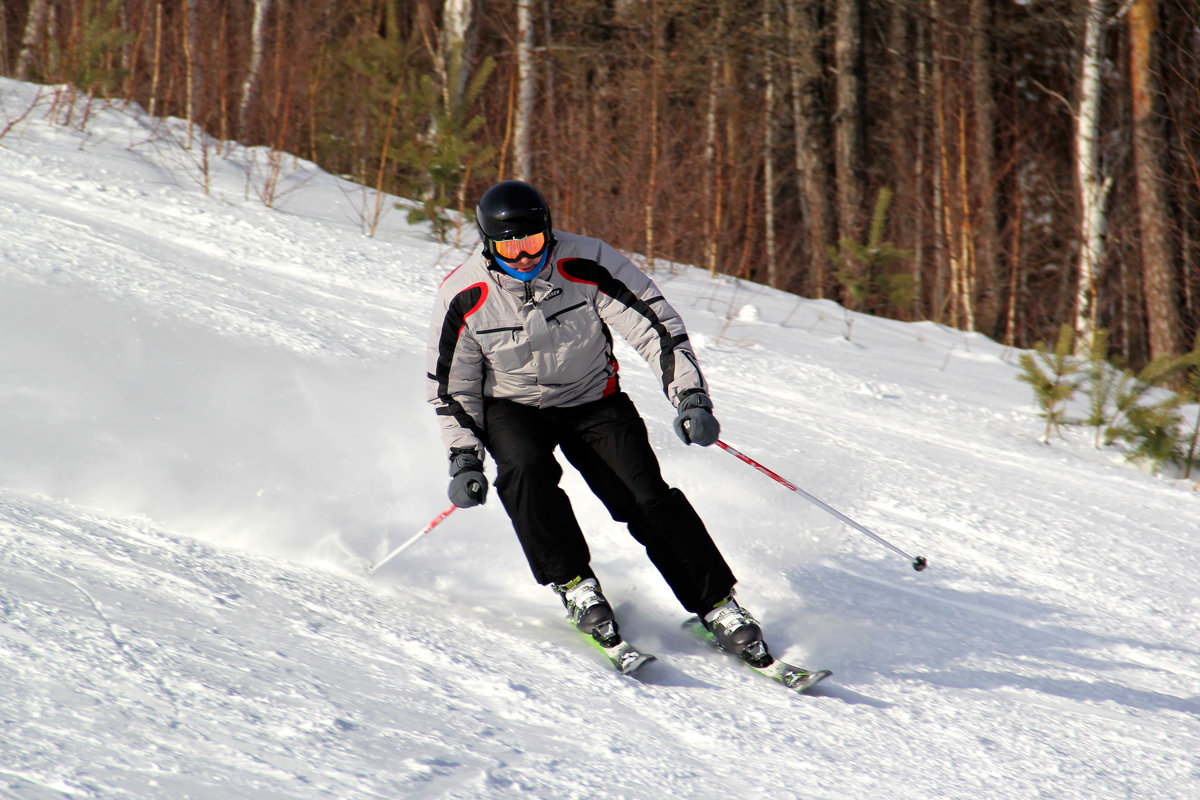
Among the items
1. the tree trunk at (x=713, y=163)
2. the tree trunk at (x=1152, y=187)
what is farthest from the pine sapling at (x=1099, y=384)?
the tree trunk at (x=713, y=163)

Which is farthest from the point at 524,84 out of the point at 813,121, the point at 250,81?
the point at 813,121

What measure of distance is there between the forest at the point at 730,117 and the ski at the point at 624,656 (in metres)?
4.14

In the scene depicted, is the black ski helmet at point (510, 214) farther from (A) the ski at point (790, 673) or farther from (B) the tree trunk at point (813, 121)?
(B) the tree trunk at point (813, 121)

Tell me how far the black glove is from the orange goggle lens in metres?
0.66

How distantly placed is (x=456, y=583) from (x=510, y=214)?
129cm

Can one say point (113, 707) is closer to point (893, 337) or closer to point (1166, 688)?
point (1166, 688)

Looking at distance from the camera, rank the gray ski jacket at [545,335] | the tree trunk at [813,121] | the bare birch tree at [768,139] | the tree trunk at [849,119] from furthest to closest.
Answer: the bare birch tree at [768,139] < the tree trunk at [813,121] < the tree trunk at [849,119] < the gray ski jacket at [545,335]

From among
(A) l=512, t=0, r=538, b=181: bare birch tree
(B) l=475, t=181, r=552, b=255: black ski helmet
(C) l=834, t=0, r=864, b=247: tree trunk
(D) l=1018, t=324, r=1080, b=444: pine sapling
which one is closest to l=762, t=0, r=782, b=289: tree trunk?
(C) l=834, t=0, r=864, b=247: tree trunk

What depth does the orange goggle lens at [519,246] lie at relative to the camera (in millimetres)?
2723

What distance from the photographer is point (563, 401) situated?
2916 millimetres

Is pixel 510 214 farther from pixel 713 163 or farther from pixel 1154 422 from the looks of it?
pixel 713 163

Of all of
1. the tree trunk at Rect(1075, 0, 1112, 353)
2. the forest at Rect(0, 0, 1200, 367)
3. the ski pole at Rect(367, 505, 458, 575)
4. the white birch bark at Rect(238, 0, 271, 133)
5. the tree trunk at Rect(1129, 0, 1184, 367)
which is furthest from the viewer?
the white birch bark at Rect(238, 0, 271, 133)

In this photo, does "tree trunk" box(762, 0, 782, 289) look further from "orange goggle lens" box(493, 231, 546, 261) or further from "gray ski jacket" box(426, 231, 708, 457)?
"orange goggle lens" box(493, 231, 546, 261)

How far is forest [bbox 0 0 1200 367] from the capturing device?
8477mm
